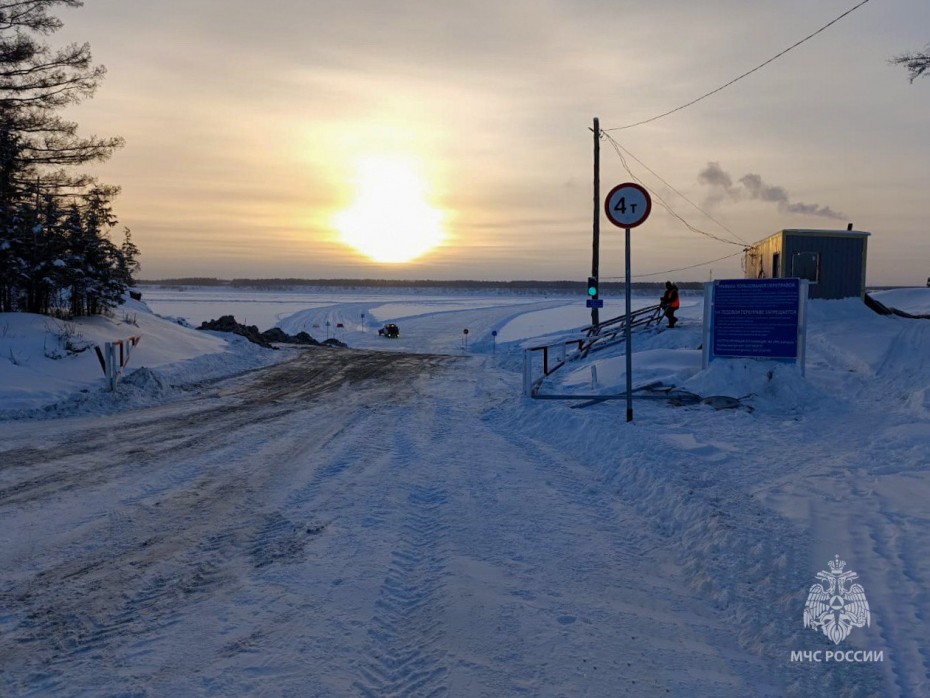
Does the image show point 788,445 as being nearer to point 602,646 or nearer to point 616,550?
point 616,550

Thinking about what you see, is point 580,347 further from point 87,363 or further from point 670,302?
point 87,363

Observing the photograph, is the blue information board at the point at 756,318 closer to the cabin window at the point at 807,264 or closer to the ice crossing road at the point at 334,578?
the ice crossing road at the point at 334,578

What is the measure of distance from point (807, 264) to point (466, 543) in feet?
73.1

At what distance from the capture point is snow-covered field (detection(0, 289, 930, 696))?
11.7 ft

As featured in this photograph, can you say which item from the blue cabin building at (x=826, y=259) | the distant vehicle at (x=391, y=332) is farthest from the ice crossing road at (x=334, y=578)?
the distant vehicle at (x=391, y=332)

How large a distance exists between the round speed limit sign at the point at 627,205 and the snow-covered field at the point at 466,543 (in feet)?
10.7

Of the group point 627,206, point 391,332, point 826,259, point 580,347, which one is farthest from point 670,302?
point 391,332

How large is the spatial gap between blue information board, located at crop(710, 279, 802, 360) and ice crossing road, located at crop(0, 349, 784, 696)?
18.5 feet

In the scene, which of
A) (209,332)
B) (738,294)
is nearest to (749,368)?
(738,294)

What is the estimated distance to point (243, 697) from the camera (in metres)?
3.26

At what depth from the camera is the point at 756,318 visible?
39.8 ft

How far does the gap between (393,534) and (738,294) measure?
9616mm

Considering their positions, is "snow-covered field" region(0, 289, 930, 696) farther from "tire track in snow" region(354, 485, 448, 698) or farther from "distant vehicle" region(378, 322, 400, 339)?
"distant vehicle" region(378, 322, 400, 339)

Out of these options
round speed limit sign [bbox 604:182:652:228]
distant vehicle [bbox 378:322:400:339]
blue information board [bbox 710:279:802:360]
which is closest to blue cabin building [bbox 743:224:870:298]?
blue information board [bbox 710:279:802:360]
